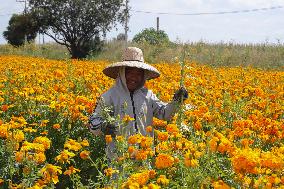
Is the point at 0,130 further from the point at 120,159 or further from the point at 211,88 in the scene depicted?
the point at 211,88

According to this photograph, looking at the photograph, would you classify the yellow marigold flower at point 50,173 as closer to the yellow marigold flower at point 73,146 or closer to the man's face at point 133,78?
the yellow marigold flower at point 73,146

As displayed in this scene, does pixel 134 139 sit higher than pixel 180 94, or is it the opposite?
pixel 180 94

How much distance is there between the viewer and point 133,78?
3820 mm

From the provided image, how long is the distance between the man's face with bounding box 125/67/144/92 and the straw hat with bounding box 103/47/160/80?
0.07 meters

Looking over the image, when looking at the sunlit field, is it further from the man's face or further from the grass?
the grass

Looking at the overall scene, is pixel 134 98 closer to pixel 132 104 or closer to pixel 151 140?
pixel 132 104

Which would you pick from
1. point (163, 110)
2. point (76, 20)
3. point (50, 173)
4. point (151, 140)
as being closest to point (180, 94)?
point (163, 110)

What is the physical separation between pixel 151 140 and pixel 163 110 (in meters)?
1.07

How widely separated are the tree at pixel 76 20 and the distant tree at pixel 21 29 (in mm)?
982

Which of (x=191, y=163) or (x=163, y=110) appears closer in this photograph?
(x=191, y=163)

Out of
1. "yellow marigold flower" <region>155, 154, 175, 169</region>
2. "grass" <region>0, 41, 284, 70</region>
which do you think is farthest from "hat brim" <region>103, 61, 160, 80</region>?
"grass" <region>0, 41, 284, 70</region>

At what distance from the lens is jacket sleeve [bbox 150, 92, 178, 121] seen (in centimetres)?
375

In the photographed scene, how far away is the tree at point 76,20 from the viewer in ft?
89.9

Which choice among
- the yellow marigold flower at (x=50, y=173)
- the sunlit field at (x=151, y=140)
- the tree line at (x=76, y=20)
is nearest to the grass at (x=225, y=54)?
the tree line at (x=76, y=20)
